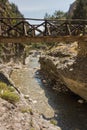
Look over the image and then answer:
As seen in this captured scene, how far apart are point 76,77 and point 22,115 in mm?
13926

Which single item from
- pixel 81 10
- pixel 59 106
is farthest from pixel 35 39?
pixel 81 10

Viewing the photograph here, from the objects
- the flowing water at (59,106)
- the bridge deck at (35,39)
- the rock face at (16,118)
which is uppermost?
the bridge deck at (35,39)

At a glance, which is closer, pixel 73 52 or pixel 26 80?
pixel 73 52

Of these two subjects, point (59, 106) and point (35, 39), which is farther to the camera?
point (59, 106)

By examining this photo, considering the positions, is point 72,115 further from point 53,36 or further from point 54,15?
Answer: point 54,15

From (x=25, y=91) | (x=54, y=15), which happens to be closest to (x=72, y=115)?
(x=25, y=91)

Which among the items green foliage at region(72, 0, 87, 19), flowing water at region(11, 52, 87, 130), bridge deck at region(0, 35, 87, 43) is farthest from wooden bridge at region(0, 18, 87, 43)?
green foliage at region(72, 0, 87, 19)

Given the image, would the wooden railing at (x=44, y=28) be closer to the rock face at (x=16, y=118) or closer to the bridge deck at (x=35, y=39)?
the bridge deck at (x=35, y=39)

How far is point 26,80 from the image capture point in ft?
148

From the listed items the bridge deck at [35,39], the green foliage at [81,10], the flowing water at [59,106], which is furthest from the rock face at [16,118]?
the green foliage at [81,10]

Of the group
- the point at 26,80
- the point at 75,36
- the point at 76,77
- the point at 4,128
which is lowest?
the point at 26,80

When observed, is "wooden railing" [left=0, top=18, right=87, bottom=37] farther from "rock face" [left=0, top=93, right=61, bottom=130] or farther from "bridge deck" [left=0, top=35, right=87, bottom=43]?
"rock face" [left=0, top=93, right=61, bottom=130]

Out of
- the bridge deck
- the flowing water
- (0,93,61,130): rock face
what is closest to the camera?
(0,93,61,130): rock face

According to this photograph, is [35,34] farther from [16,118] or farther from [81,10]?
[81,10]
